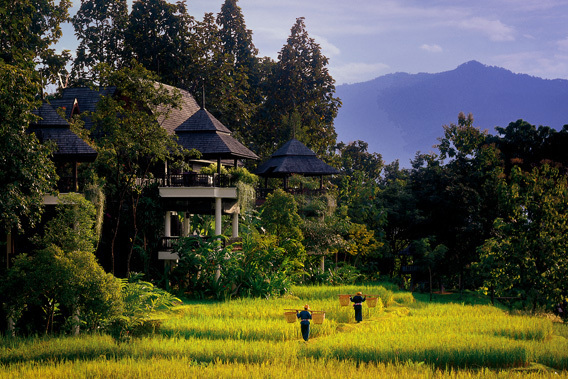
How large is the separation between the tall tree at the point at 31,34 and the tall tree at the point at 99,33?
13.2 metres

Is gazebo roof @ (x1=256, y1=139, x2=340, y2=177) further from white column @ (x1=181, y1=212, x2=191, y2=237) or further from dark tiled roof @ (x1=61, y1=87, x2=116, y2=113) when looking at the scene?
dark tiled roof @ (x1=61, y1=87, x2=116, y2=113)

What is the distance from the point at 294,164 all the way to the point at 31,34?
16.4 m

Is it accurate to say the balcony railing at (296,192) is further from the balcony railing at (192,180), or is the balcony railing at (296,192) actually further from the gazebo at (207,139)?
the balcony railing at (192,180)

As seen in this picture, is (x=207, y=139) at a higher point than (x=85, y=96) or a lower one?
lower

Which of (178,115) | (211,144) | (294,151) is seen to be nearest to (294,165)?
(294,151)

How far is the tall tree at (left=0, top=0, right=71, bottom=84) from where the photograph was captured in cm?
2491

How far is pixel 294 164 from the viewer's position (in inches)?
1515

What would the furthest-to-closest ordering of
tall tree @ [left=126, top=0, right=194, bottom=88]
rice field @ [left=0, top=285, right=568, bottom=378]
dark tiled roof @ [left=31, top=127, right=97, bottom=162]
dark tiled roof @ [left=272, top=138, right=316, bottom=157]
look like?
tall tree @ [left=126, top=0, right=194, bottom=88] < dark tiled roof @ [left=272, top=138, right=316, bottom=157] < dark tiled roof @ [left=31, top=127, right=97, bottom=162] < rice field @ [left=0, top=285, right=568, bottom=378]

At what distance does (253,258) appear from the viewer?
28469 mm

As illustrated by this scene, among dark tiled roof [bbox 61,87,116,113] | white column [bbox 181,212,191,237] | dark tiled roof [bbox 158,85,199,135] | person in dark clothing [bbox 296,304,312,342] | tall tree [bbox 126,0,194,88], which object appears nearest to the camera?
person in dark clothing [bbox 296,304,312,342]

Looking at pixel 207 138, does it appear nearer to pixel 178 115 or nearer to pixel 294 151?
pixel 178 115

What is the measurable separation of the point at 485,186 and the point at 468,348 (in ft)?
75.4

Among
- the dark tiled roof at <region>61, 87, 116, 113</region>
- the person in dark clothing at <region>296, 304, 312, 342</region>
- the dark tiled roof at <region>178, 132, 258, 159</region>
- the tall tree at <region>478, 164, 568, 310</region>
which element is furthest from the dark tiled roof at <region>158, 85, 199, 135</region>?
the person in dark clothing at <region>296, 304, 312, 342</region>

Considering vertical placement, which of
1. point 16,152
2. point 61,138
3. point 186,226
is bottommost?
point 186,226
